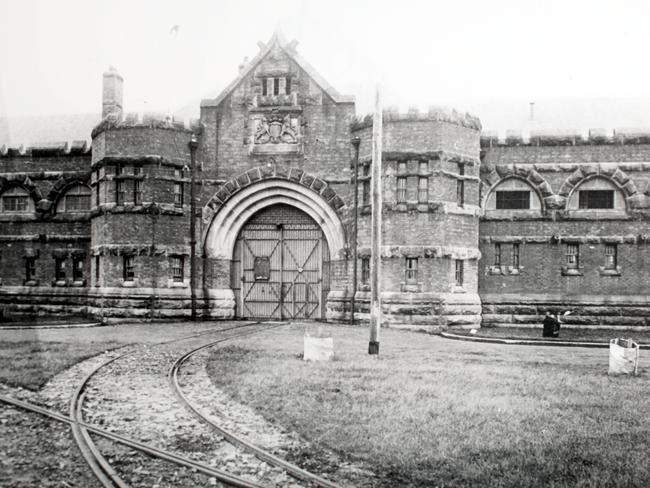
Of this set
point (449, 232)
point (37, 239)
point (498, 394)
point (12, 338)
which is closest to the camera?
point (498, 394)

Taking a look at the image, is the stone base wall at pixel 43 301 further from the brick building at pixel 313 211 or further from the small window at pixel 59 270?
the brick building at pixel 313 211

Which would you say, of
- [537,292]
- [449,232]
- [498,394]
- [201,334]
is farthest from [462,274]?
[498,394]

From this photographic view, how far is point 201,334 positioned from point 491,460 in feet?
42.9

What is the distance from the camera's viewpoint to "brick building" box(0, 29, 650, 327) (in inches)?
906

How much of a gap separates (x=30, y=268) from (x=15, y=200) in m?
2.76

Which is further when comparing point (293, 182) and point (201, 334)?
point (293, 182)

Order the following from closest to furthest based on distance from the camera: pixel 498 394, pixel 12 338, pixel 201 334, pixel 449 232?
pixel 498 394 → pixel 12 338 → pixel 201 334 → pixel 449 232

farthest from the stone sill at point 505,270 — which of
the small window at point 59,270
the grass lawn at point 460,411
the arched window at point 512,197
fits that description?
the small window at point 59,270

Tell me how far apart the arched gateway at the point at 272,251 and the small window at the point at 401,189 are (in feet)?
8.95

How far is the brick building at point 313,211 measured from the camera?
23000 mm

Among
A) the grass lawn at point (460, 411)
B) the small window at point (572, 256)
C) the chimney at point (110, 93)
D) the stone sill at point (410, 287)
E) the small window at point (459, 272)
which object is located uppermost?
the chimney at point (110, 93)

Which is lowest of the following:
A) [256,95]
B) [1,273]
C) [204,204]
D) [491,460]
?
[491,460]

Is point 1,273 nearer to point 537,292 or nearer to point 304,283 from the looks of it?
point 304,283

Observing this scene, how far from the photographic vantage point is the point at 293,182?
23.4m
